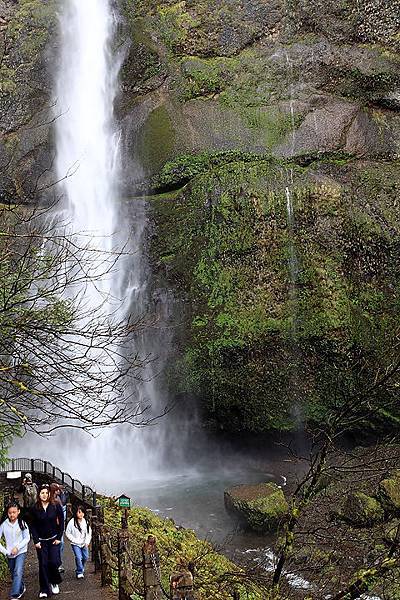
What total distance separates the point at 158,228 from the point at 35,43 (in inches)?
375

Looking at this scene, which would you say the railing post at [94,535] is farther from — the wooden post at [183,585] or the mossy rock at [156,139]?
the mossy rock at [156,139]

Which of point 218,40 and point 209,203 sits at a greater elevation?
point 218,40

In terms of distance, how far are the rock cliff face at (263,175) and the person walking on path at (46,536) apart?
10609mm

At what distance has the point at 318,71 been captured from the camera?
69.8 ft

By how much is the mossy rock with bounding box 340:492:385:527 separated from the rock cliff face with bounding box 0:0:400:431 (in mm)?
4004

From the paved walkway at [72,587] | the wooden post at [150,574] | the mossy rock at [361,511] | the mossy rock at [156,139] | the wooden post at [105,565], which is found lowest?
the mossy rock at [361,511]

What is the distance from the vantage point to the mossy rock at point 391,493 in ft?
43.6

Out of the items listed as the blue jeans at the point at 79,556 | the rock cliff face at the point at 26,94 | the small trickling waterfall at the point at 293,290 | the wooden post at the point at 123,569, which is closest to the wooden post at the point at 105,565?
the blue jeans at the point at 79,556

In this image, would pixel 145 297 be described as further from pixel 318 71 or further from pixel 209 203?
pixel 318 71

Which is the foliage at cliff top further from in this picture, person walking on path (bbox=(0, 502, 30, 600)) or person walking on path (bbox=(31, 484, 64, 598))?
person walking on path (bbox=(0, 502, 30, 600))

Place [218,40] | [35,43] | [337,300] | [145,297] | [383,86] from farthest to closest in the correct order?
1. [35,43]
2. [218,40]
3. [383,86]
4. [145,297]
5. [337,300]

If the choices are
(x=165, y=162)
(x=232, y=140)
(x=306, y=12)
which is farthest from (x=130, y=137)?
(x=306, y=12)

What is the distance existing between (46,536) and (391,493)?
8301 mm

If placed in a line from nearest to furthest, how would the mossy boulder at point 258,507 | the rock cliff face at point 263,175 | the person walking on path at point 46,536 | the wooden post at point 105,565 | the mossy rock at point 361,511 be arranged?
1. the person walking on path at point 46,536
2. the wooden post at point 105,565
3. the mossy rock at point 361,511
4. the mossy boulder at point 258,507
5. the rock cliff face at point 263,175
